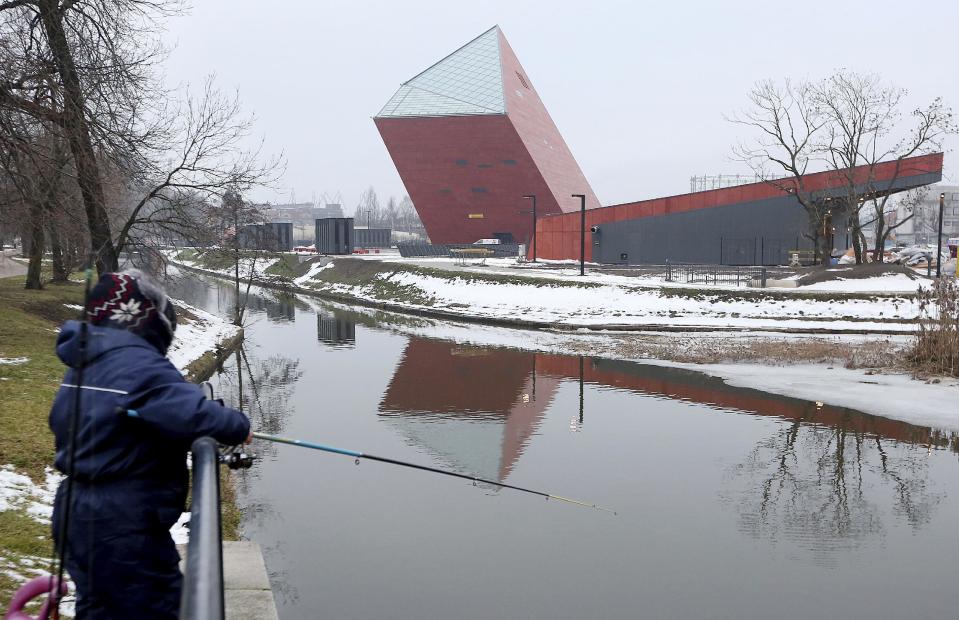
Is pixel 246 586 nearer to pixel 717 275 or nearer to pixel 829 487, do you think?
pixel 829 487

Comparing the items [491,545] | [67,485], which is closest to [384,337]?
[491,545]

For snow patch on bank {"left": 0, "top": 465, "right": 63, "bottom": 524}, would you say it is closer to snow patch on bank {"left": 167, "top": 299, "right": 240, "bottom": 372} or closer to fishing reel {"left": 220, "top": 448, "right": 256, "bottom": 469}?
fishing reel {"left": 220, "top": 448, "right": 256, "bottom": 469}

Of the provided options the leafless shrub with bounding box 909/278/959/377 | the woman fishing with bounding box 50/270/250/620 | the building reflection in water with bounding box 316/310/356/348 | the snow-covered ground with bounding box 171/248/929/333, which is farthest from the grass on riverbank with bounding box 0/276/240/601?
the snow-covered ground with bounding box 171/248/929/333

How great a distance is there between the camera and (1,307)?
19.3 metres

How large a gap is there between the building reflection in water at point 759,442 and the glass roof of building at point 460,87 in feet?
148

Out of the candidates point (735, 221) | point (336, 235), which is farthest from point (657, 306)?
point (336, 235)

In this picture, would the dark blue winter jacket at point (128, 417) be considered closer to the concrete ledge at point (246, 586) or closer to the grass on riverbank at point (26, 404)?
the concrete ledge at point (246, 586)

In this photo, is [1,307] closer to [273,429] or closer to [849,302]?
[273,429]

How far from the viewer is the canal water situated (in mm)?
6949

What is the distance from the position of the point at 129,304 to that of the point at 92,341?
0.18 meters

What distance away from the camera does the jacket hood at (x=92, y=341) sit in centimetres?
258

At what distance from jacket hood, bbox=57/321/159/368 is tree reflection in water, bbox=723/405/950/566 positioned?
6766mm

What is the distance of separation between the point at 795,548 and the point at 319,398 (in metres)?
10.3

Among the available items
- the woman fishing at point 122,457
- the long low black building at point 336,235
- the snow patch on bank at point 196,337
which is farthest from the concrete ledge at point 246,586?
the long low black building at point 336,235
